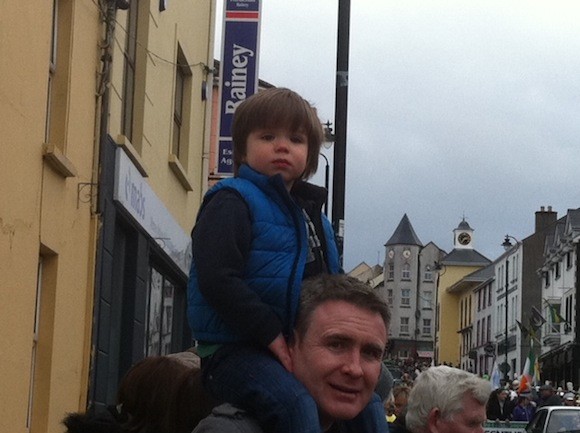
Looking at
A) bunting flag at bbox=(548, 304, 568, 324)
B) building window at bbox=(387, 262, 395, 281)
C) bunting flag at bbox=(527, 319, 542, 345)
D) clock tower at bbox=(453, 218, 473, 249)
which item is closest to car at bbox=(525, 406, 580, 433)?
bunting flag at bbox=(548, 304, 568, 324)

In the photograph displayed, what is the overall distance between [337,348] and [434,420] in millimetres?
2852

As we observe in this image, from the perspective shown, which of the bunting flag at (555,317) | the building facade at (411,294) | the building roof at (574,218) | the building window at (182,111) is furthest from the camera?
the building facade at (411,294)

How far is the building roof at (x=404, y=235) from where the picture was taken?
177 m

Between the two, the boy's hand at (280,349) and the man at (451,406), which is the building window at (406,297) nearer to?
the man at (451,406)

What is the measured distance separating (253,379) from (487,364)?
118 metres

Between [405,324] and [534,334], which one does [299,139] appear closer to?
[534,334]

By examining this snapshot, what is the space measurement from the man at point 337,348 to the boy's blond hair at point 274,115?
2.80 feet

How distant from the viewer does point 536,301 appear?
102 metres

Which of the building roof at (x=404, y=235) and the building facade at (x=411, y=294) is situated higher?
the building roof at (x=404, y=235)

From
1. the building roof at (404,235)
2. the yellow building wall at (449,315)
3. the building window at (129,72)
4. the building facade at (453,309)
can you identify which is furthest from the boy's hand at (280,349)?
the building roof at (404,235)

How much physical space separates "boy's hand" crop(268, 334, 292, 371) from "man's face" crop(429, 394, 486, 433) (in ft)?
8.02

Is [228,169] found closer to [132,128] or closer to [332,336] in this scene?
[132,128]

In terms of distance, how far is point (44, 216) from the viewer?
37.0 feet

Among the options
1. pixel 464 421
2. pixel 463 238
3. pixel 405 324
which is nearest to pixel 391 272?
pixel 405 324
